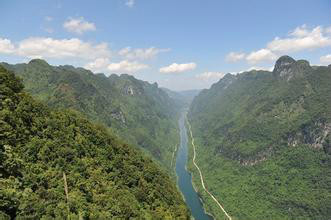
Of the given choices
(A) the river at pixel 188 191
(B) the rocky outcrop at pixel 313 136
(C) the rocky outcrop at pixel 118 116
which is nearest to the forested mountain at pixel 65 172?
(A) the river at pixel 188 191

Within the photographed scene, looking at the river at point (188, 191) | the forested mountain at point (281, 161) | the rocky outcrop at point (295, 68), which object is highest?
the rocky outcrop at point (295, 68)

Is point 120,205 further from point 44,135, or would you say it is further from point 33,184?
point 44,135

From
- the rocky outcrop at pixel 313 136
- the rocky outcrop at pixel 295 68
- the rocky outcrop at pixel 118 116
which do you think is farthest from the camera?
the rocky outcrop at pixel 295 68

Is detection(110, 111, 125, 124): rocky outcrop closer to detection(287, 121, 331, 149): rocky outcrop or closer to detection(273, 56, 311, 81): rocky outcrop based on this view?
detection(287, 121, 331, 149): rocky outcrop

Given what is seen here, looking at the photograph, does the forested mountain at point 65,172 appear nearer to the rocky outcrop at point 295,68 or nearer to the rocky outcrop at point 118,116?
the rocky outcrop at point 118,116

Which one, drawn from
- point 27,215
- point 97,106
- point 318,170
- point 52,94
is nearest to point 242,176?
point 318,170

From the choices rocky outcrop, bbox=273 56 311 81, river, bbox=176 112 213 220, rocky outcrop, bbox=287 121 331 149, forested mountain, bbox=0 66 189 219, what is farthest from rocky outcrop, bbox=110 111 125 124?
rocky outcrop, bbox=273 56 311 81

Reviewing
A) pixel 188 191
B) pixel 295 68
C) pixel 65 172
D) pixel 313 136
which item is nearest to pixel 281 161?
pixel 313 136

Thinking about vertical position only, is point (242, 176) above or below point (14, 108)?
below
